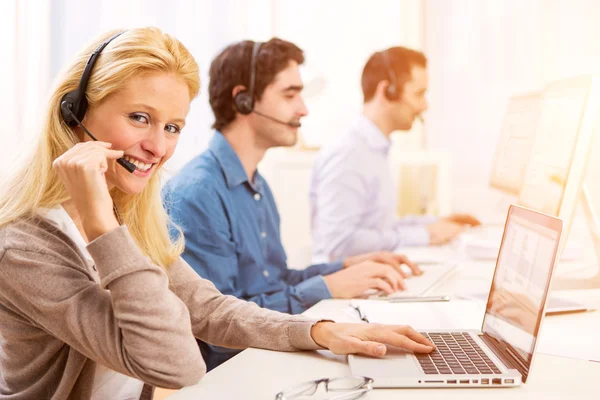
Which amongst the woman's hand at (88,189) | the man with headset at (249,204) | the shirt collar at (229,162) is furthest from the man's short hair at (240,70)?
the woman's hand at (88,189)

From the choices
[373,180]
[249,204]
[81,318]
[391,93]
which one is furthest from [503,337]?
[391,93]

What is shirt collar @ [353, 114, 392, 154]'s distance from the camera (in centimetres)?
262

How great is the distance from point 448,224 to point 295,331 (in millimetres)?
1606

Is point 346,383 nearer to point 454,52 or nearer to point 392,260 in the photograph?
point 392,260

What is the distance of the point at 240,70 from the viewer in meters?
1.92

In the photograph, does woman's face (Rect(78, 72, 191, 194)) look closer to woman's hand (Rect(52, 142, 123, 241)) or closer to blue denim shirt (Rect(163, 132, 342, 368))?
woman's hand (Rect(52, 142, 123, 241))

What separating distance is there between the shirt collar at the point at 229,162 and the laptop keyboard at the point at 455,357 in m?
0.80

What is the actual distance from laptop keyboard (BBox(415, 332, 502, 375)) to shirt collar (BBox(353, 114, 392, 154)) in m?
1.63

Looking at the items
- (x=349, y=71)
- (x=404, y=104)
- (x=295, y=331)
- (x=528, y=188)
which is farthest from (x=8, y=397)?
(x=349, y=71)

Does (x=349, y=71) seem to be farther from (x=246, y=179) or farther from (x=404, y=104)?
(x=246, y=179)

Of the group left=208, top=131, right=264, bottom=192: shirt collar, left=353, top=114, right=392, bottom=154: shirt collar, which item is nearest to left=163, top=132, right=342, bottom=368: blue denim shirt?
left=208, top=131, right=264, bottom=192: shirt collar

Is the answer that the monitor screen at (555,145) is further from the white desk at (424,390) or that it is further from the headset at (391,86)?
the headset at (391,86)

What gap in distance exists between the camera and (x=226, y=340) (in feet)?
3.65

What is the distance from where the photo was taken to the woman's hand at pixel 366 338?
947mm
